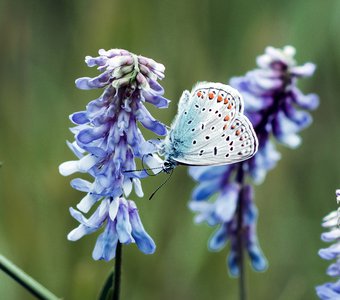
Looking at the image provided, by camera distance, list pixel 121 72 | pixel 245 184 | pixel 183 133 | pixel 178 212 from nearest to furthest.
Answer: pixel 121 72 → pixel 183 133 → pixel 245 184 → pixel 178 212

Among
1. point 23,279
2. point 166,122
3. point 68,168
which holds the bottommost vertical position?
point 23,279

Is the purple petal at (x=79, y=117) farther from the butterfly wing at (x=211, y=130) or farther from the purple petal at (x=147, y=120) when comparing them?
the butterfly wing at (x=211, y=130)

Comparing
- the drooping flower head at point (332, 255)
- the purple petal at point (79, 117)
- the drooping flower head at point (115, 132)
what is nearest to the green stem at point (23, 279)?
the drooping flower head at point (115, 132)

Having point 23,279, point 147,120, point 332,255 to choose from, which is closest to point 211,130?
point 147,120

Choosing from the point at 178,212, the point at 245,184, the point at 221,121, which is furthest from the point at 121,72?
the point at 178,212

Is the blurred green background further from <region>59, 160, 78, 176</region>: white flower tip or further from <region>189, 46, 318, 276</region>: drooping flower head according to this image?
<region>59, 160, 78, 176</region>: white flower tip

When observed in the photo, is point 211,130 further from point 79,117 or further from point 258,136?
point 258,136

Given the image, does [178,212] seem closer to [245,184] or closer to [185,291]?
[185,291]
